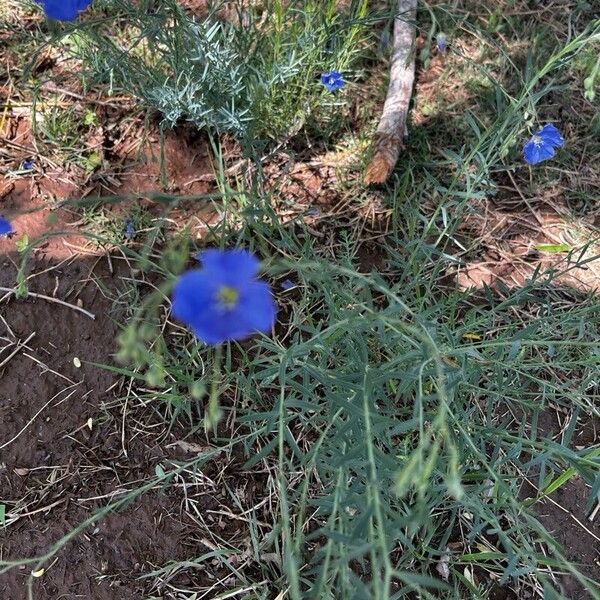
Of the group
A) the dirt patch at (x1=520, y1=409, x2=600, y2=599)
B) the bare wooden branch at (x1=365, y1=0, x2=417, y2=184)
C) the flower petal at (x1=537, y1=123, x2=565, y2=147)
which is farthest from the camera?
the bare wooden branch at (x1=365, y1=0, x2=417, y2=184)

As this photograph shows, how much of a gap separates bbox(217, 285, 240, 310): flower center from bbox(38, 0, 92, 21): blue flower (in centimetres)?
103

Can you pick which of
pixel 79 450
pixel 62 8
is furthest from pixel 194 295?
pixel 79 450

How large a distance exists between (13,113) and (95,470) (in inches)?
60.5

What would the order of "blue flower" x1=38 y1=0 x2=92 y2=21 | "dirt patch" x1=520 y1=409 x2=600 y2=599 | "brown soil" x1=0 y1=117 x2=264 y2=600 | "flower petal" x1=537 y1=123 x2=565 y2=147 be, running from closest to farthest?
"blue flower" x1=38 y1=0 x2=92 y2=21, "brown soil" x1=0 y1=117 x2=264 y2=600, "dirt patch" x1=520 y1=409 x2=600 y2=599, "flower petal" x1=537 y1=123 x2=565 y2=147

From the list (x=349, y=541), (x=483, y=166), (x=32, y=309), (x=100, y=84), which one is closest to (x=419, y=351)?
(x=349, y=541)

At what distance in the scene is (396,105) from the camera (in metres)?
2.73

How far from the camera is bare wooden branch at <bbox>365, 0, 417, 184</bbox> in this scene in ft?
8.42

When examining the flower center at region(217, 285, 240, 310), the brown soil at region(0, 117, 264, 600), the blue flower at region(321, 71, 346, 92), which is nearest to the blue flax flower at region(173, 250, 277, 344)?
the flower center at region(217, 285, 240, 310)

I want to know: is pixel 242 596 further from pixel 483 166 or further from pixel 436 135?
pixel 436 135

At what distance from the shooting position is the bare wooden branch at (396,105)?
8.42ft

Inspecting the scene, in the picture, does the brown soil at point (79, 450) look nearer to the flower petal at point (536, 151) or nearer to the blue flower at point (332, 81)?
the blue flower at point (332, 81)

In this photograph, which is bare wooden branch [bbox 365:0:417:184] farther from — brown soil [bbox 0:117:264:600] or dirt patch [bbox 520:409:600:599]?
dirt patch [bbox 520:409:600:599]

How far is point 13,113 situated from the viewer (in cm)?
265

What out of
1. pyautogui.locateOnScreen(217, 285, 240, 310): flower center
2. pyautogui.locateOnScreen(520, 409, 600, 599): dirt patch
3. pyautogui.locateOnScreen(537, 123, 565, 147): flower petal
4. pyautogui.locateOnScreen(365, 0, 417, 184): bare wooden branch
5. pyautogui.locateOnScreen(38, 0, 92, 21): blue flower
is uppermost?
pyautogui.locateOnScreen(38, 0, 92, 21): blue flower
